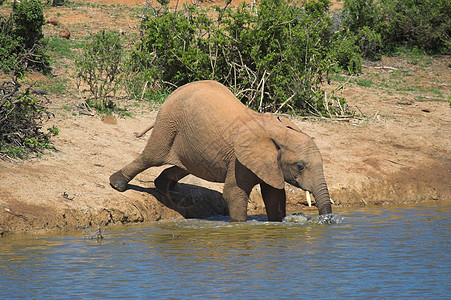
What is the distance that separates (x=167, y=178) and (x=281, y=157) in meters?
1.93

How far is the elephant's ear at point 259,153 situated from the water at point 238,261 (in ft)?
2.18

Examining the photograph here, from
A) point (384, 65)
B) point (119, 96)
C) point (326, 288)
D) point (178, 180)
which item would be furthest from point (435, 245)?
point (384, 65)

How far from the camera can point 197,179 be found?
1041cm

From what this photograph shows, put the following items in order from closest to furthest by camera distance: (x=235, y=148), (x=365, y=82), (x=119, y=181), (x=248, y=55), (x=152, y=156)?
(x=235, y=148) → (x=152, y=156) → (x=119, y=181) → (x=248, y=55) → (x=365, y=82)

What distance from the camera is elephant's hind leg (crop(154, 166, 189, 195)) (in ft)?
31.2

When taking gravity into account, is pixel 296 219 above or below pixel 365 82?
below

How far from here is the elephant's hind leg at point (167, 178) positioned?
31.2ft

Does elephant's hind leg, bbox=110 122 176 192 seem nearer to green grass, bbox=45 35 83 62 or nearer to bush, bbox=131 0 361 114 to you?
bush, bbox=131 0 361 114

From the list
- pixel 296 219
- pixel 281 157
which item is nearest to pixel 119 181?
pixel 281 157

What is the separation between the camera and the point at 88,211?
8.51 meters

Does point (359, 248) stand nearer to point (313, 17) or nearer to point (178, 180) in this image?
point (178, 180)

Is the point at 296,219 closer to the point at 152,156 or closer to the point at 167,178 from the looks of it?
the point at 167,178

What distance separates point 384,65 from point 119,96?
316 inches

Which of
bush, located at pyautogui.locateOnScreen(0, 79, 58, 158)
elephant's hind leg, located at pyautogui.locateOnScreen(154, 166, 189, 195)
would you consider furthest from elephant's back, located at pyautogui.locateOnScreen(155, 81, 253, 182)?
bush, located at pyautogui.locateOnScreen(0, 79, 58, 158)
